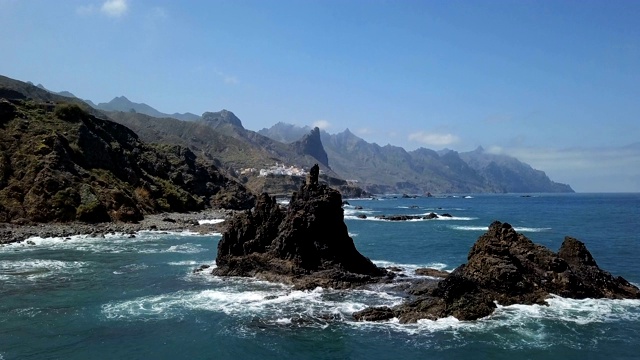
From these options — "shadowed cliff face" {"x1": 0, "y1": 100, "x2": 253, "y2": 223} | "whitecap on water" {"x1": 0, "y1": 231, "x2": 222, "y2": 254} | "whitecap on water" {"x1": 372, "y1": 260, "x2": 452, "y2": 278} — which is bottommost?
"whitecap on water" {"x1": 0, "y1": 231, "x2": 222, "y2": 254}

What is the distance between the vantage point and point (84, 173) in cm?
9956

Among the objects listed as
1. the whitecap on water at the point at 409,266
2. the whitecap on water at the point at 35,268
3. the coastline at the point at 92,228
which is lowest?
the whitecap on water at the point at 35,268

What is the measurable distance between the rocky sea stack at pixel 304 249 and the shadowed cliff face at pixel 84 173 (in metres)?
51.6

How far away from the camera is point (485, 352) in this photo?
26.2 meters

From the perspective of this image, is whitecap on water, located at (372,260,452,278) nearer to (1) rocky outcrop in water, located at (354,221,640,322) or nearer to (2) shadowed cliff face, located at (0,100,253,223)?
(1) rocky outcrop in water, located at (354,221,640,322)

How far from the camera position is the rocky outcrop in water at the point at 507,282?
32656 millimetres

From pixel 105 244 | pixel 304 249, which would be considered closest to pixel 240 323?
pixel 304 249

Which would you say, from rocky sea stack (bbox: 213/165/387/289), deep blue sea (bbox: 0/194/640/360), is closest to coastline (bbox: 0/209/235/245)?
deep blue sea (bbox: 0/194/640/360)

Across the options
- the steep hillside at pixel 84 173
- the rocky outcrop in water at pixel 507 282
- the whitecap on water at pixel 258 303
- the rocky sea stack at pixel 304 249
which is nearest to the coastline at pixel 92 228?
the steep hillside at pixel 84 173

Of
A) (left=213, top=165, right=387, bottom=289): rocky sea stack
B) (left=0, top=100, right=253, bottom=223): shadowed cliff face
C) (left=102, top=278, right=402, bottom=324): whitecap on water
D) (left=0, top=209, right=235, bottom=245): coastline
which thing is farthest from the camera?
(left=0, top=100, right=253, bottom=223): shadowed cliff face

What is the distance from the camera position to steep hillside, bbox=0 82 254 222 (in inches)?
3386

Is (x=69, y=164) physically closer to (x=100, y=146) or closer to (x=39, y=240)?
(x=100, y=146)

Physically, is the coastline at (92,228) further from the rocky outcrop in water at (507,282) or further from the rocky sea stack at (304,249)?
the rocky outcrop in water at (507,282)

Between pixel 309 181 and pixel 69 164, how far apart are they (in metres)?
69.4
